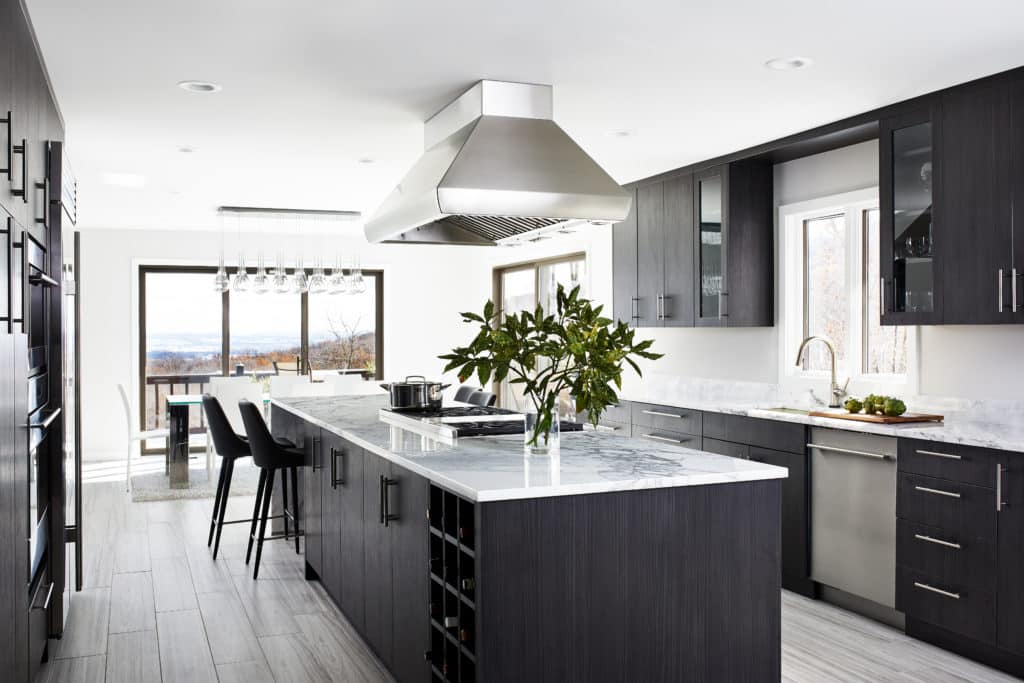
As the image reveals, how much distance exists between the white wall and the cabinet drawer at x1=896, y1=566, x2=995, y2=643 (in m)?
4.58

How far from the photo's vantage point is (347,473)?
3811 mm

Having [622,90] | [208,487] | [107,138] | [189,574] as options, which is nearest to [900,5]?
[622,90]

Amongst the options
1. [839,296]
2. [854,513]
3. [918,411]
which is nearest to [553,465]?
[854,513]

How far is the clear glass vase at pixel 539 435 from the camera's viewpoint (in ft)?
9.80

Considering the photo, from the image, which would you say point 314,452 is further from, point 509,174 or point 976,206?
point 976,206

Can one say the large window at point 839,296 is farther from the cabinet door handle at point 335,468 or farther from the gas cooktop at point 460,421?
the cabinet door handle at point 335,468

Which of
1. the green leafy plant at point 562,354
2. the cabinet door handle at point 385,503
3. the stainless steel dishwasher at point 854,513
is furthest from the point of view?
the stainless steel dishwasher at point 854,513

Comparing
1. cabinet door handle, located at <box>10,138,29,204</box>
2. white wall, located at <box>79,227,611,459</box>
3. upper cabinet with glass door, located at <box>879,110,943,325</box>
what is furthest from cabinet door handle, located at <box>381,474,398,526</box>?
white wall, located at <box>79,227,611,459</box>

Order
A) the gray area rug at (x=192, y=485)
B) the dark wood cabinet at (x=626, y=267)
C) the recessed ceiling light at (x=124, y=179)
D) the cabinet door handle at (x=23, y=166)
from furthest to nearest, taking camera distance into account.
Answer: the gray area rug at (x=192, y=485), the dark wood cabinet at (x=626, y=267), the recessed ceiling light at (x=124, y=179), the cabinet door handle at (x=23, y=166)

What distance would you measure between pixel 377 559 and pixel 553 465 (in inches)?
37.9

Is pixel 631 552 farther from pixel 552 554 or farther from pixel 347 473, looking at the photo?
pixel 347 473

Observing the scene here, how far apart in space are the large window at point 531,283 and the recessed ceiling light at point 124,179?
10.4ft

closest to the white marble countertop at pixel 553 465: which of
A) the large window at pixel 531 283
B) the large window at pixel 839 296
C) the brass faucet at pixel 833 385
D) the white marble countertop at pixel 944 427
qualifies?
the white marble countertop at pixel 944 427

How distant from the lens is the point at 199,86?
3877 mm
